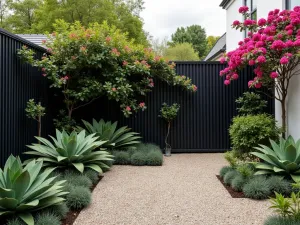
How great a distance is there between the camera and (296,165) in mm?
4223

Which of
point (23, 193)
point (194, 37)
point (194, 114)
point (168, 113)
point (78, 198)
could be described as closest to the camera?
point (23, 193)

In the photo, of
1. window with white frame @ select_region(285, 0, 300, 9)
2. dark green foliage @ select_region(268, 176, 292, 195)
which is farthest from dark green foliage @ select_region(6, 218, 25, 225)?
window with white frame @ select_region(285, 0, 300, 9)

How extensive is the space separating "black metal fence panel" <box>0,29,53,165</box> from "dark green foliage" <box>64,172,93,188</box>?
3.56ft

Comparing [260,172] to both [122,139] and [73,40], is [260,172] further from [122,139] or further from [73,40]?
[73,40]

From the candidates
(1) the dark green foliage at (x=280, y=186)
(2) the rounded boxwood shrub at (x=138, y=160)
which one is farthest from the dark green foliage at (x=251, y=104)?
(1) the dark green foliage at (x=280, y=186)

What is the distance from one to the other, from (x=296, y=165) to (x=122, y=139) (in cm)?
385

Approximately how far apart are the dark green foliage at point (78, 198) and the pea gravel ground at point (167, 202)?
104 mm

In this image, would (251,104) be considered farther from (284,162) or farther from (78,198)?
(78,198)

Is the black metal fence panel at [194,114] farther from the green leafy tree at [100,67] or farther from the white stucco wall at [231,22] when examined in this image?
the white stucco wall at [231,22]

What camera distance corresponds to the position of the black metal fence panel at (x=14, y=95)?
455cm

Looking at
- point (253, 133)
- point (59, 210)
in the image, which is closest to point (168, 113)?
point (253, 133)

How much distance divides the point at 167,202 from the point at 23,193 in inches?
73.5

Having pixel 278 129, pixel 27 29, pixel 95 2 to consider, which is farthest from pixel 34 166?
pixel 27 29

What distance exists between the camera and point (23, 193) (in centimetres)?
313
